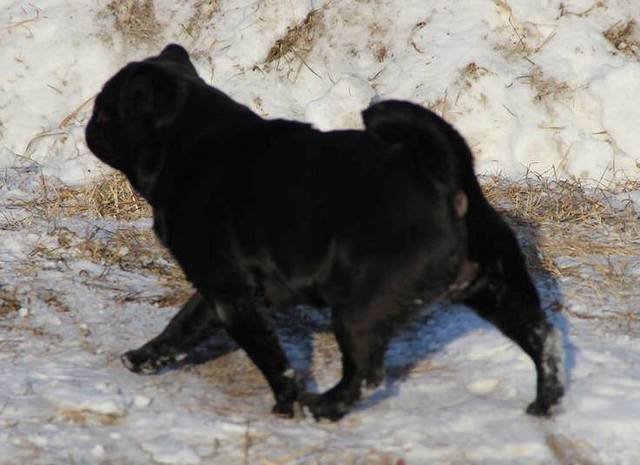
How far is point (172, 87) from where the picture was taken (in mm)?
4566

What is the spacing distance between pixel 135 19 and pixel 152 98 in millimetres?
4771

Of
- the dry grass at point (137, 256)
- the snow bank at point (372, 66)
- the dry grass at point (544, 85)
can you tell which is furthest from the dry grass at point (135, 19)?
the dry grass at point (137, 256)

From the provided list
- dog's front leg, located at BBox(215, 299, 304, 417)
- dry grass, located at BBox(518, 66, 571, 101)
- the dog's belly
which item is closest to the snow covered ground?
dry grass, located at BBox(518, 66, 571, 101)

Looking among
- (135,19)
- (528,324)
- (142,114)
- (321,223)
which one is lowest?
(135,19)

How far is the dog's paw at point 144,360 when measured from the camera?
469 centimetres

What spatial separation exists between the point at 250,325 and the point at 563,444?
117 cm

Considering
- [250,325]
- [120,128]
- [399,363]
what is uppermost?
[120,128]

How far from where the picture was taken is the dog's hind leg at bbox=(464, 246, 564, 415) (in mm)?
4207

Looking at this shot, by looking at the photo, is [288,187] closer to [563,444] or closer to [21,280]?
[563,444]

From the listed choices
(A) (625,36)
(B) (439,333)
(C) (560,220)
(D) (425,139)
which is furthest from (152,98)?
(A) (625,36)

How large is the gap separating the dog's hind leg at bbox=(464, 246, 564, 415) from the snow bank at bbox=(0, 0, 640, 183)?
347cm

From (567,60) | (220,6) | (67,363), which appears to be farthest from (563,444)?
(220,6)

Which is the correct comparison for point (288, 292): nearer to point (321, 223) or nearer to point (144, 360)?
point (321, 223)

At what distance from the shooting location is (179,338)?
187 inches
